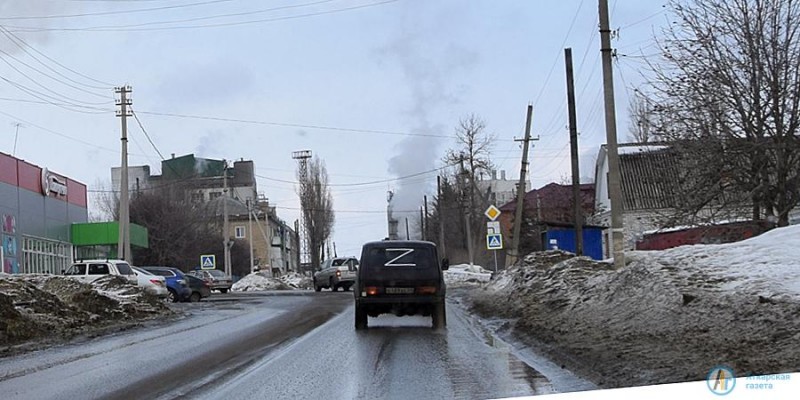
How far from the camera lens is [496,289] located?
31750 millimetres

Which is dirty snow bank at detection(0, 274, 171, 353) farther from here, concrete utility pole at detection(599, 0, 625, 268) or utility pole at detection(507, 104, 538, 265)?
utility pole at detection(507, 104, 538, 265)

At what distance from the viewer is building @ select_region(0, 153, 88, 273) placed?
43.6 metres

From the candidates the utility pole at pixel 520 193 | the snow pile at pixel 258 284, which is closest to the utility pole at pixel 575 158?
the utility pole at pixel 520 193

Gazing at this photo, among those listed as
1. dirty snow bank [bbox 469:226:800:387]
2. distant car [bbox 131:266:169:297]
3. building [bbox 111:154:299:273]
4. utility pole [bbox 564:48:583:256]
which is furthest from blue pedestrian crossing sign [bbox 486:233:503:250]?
building [bbox 111:154:299:273]

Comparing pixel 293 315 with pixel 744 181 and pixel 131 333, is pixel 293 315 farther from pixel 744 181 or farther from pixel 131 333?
pixel 744 181

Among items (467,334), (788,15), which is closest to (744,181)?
(788,15)

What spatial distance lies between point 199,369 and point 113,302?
50.4 feet

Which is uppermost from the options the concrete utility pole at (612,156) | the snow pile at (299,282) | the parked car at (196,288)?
the concrete utility pole at (612,156)

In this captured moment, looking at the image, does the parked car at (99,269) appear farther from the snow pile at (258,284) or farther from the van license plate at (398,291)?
the snow pile at (258,284)

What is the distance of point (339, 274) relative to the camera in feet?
152

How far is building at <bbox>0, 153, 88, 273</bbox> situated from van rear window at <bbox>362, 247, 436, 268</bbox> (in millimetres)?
28861

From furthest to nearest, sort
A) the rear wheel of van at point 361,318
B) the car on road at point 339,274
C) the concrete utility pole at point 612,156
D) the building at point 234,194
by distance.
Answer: the building at point 234,194
the car on road at point 339,274
the rear wheel of van at point 361,318
the concrete utility pole at point 612,156

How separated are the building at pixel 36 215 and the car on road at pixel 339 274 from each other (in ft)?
51.0

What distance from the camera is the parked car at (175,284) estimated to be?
3888cm
